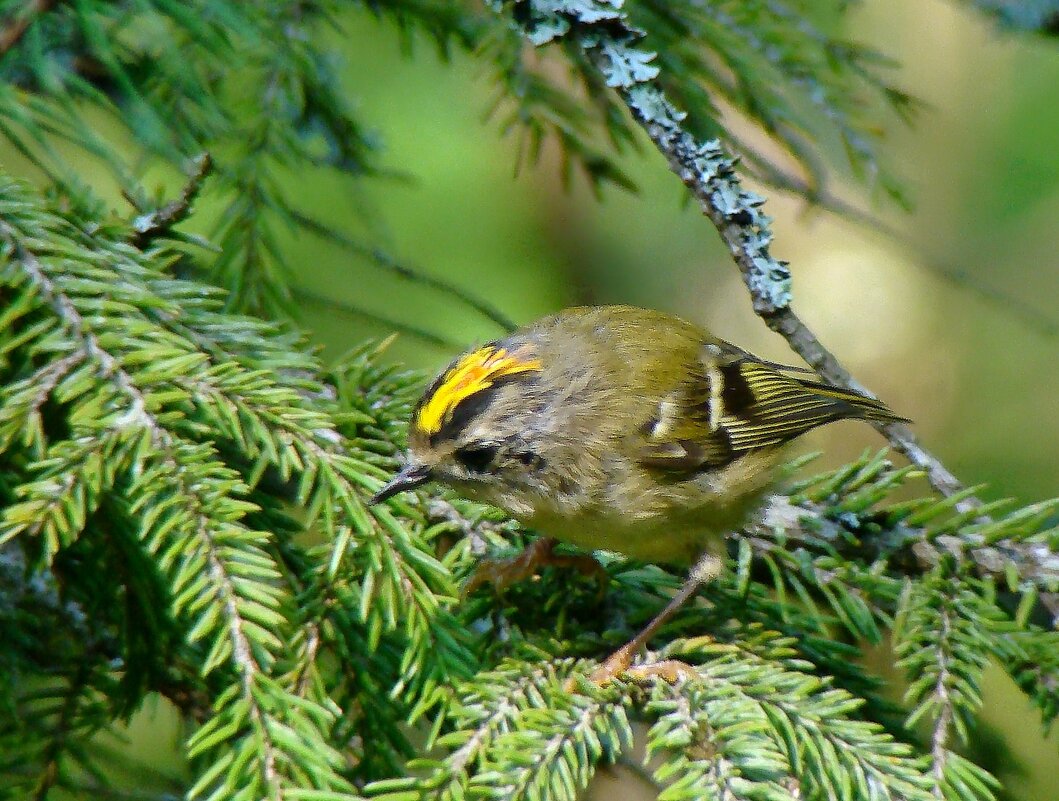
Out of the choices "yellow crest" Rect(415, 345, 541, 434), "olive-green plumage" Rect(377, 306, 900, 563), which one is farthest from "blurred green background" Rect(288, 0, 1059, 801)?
"yellow crest" Rect(415, 345, 541, 434)

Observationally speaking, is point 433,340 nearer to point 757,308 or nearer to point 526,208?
point 757,308

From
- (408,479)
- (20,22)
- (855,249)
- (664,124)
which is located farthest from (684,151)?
(855,249)

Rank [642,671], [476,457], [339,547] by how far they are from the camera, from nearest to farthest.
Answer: [339,547] < [642,671] < [476,457]

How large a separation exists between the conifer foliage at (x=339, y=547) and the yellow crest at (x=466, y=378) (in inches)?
3.7

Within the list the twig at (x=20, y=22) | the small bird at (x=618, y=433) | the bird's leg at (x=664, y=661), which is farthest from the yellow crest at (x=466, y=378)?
the twig at (x=20, y=22)

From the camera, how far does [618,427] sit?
175 cm

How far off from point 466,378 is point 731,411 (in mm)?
584

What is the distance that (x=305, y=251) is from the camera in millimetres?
3635

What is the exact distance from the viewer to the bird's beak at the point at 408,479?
1322mm

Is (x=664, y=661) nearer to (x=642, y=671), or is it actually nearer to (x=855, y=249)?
(x=642, y=671)

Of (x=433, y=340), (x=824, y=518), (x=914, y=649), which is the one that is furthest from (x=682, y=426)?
(x=914, y=649)

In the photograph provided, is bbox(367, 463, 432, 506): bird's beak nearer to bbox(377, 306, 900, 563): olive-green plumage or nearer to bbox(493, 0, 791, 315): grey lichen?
bbox(377, 306, 900, 563): olive-green plumage

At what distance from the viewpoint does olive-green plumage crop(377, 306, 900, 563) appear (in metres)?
1.57

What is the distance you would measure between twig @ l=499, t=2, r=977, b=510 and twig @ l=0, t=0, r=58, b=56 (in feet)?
2.69
